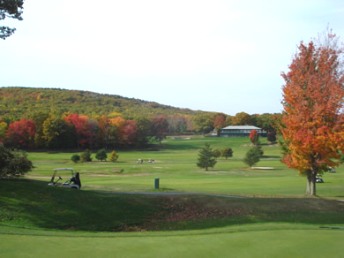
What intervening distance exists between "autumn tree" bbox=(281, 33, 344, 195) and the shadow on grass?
399cm

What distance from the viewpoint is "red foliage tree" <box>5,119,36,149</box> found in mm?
104188

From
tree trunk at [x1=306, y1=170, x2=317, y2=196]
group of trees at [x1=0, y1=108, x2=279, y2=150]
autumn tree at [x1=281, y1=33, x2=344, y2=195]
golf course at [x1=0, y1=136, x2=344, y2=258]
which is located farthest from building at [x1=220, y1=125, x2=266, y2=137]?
golf course at [x1=0, y1=136, x2=344, y2=258]

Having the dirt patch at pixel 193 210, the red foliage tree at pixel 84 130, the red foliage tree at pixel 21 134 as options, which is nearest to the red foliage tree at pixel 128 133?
the red foliage tree at pixel 84 130

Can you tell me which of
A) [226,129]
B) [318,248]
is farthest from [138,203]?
[226,129]

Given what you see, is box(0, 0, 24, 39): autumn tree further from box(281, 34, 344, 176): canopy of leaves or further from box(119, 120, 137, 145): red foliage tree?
box(119, 120, 137, 145): red foliage tree

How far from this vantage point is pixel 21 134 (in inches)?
4146

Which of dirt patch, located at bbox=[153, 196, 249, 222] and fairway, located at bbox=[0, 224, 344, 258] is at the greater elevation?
fairway, located at bbox=[0, 224, 344, 258]

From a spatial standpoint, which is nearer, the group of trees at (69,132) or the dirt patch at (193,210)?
the dirt patch at (193,210)

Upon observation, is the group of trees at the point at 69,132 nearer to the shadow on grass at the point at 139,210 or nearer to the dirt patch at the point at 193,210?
the shadow on grass at the point at 139,210

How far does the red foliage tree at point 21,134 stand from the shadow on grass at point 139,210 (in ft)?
286

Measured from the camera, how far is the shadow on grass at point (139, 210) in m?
18.2

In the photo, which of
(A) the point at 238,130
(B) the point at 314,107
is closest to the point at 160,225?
(B) the point at 314,107

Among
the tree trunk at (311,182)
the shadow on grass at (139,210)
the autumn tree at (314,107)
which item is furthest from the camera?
the tree trunk at (311,182)

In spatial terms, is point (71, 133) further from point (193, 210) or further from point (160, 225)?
point (160, 225)
